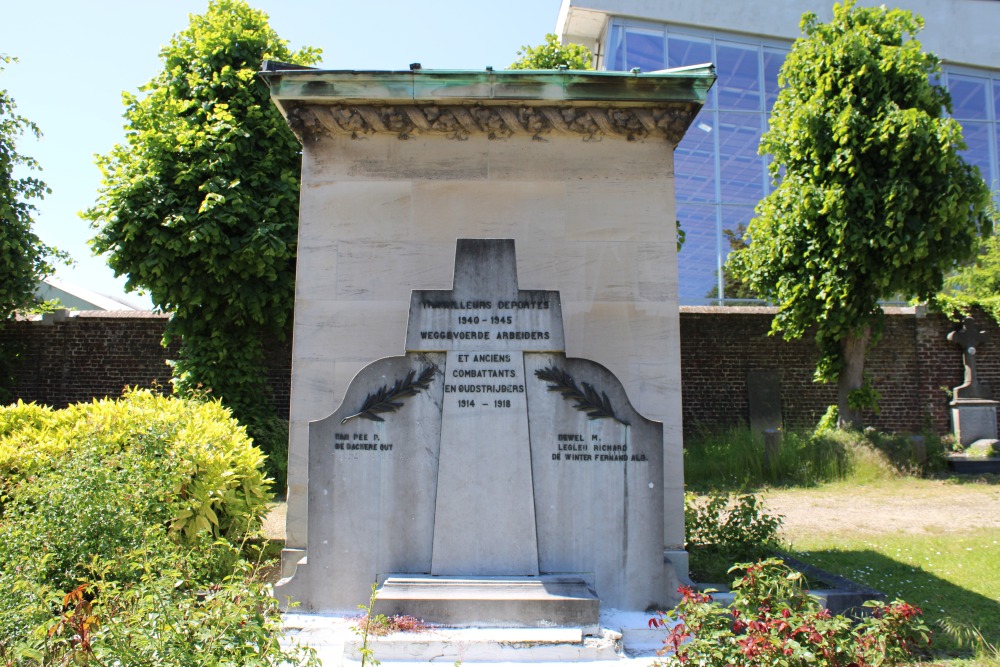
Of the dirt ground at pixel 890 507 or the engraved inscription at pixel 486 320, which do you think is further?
the dirt ground at pixel 890 507

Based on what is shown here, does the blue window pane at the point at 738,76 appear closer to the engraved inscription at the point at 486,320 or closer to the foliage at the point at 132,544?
the foliage at the point at 132,544

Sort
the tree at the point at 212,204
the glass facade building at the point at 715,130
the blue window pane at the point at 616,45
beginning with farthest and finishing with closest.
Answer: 1. the blue window pane at the point at 616,45
2. the glass facade building at the point at 715,130
3. the tree at the point at 212,204

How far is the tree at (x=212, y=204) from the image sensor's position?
41.0 feet

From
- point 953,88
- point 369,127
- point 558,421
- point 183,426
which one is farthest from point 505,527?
point 953,88

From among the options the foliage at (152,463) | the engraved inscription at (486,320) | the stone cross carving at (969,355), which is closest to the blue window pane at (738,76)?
the stone cross carving at (969,355)

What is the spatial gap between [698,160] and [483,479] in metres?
19.5

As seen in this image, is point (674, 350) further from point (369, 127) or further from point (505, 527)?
point (369, 127)

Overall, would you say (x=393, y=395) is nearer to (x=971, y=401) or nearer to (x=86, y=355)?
(x=86, y=355)

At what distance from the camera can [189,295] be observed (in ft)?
41.9

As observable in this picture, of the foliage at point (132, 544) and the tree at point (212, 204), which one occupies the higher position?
the tree at point (212, 204)

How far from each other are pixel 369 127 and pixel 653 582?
4.01 m

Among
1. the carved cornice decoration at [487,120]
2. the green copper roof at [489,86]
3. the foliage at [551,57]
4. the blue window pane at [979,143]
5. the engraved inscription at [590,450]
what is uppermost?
the blue window pane at [979,143]

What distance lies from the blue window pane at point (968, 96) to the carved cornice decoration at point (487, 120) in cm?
2308

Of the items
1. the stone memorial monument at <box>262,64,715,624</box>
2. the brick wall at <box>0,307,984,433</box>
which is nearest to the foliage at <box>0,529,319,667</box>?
the stone memorial monument at <box>262,64,715,624</box>
